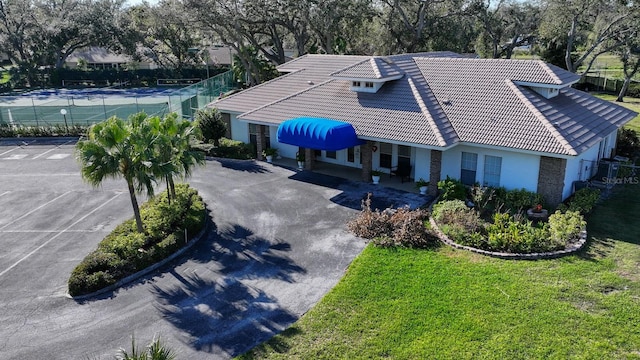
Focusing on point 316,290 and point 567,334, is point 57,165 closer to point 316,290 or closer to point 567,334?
point 316,290

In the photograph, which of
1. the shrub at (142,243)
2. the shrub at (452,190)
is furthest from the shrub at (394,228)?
the shrub at (142,243)

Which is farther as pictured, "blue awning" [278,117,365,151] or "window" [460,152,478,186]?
"blue awning" [278,117,365,151]

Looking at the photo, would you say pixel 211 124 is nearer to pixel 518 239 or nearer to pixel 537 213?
pixel 537 213

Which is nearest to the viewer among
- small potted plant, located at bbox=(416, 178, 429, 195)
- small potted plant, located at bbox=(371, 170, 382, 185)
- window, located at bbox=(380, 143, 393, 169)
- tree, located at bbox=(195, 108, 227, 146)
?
small potted plant, located at bbox=(416, 178, 429, 195)

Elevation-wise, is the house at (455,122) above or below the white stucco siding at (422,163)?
above

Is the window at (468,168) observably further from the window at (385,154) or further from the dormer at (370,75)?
the dormer at (370,75)

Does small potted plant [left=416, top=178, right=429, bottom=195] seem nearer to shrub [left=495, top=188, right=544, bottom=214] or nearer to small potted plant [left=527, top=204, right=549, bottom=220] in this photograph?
shrub [left=495, top=188, right=544, bottom=214]

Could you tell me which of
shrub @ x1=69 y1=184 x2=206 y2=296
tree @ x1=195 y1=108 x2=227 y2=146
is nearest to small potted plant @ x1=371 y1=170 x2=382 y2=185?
shrub @ x1=69 y1=184 x2=206 y2=296
